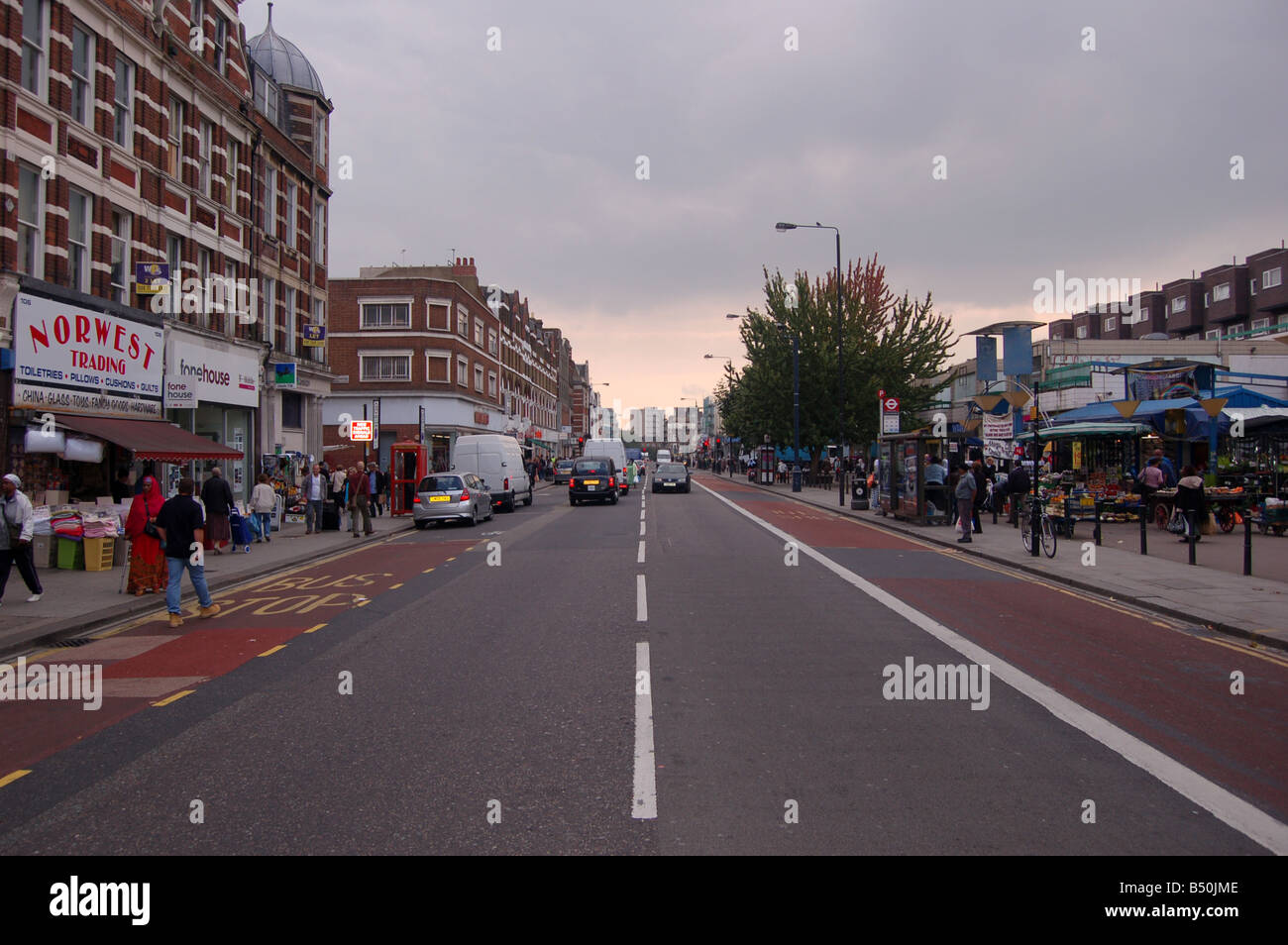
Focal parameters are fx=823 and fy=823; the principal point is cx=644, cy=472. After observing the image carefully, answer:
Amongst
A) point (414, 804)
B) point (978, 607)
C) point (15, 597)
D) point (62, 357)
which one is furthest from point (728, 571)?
point (62, 357)

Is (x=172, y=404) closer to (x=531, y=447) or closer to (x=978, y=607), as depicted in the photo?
(x=978, y=607)

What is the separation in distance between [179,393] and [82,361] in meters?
2.99

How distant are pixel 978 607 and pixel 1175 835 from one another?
6.62 m

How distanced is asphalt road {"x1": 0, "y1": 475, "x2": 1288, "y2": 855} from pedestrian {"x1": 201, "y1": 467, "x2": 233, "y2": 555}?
201 inches

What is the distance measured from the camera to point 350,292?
153 feet

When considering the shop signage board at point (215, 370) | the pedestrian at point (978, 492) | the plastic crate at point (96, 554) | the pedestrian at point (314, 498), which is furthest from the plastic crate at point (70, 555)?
the pedestrian at point (978, 492)

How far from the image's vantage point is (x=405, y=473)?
29.4m

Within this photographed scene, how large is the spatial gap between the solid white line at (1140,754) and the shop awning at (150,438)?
14990 mm

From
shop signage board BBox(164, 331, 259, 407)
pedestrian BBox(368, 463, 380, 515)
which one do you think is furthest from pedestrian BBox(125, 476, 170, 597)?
pedestrian BBox(368, 463, 380, 515)

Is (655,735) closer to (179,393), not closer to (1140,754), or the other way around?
(1140,754)

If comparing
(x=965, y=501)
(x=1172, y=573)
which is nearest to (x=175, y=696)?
(x=1172, y=573)

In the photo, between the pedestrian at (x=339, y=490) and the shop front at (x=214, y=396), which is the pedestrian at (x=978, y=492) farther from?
the shop front at (x=214, y=396)

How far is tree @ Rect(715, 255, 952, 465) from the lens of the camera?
149ft

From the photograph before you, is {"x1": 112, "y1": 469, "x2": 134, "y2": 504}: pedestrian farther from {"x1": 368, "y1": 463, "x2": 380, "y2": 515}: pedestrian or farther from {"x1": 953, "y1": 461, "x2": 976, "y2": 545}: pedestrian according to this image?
{"x1": 953, "y1": 461, "x2": 976, "y2": 545}: pedestrian
